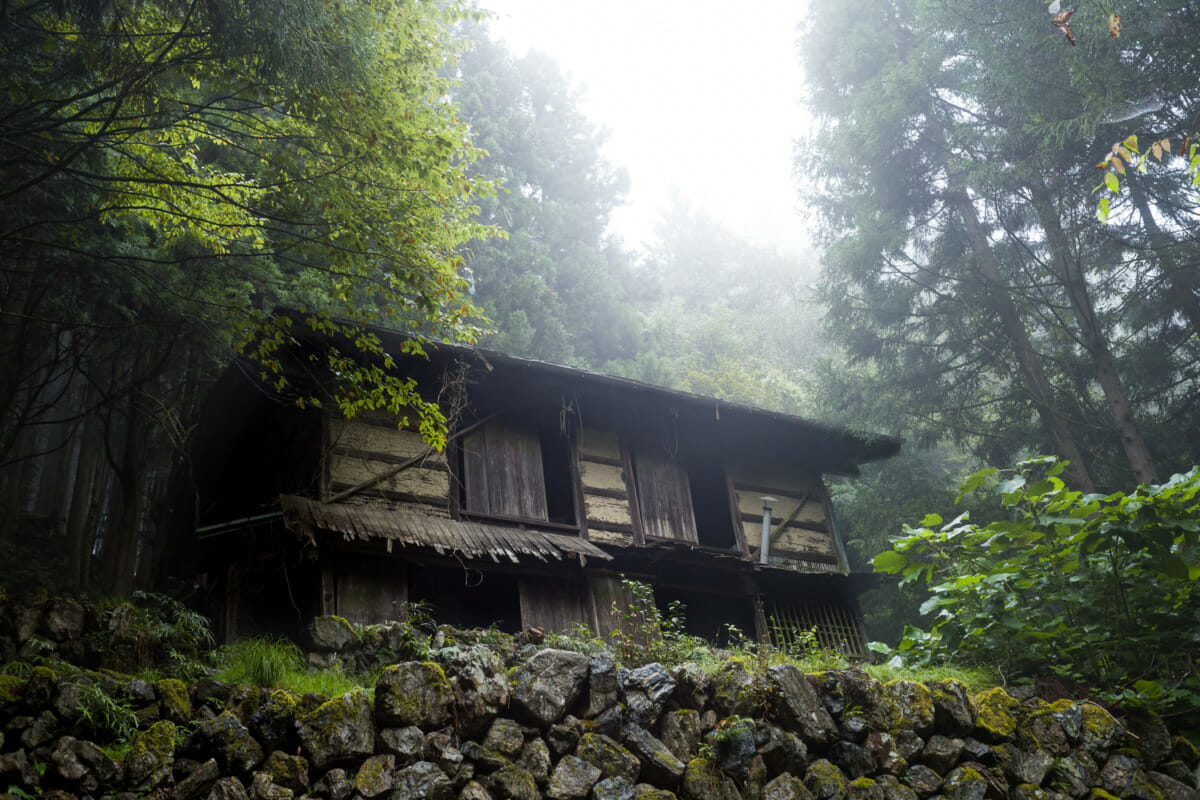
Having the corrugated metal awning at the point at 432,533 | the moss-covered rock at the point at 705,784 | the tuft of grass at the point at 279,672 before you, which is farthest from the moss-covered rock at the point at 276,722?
the corrugated metal awning at the point at 432,533

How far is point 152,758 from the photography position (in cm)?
444

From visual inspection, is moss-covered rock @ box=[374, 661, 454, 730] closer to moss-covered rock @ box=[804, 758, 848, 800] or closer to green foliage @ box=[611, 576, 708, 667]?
green foliage @ box=[611, 576, 708, 667]

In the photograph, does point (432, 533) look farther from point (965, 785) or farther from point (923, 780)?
point (965, 785)

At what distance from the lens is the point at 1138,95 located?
11289 mm

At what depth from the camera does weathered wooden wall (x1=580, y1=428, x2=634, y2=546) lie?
11.0 meters

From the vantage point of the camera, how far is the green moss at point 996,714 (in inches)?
268

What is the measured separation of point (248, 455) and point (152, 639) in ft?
22.1

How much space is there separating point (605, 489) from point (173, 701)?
7.00m

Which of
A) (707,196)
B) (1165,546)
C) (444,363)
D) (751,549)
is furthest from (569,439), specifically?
(707,196)

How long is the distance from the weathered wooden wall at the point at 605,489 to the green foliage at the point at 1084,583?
4317 mm

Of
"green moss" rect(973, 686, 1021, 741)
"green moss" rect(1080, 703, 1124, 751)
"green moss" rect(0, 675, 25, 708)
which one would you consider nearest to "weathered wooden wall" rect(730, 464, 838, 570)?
"green moss" rect(973, 686, 1021, 741)

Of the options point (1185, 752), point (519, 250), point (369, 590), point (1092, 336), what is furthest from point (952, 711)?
point (519, 250)

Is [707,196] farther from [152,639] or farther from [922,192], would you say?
A: [152,639]

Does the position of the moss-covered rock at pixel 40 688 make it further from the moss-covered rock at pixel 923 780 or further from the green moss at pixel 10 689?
the moss-covered rock at pixel 923 780
